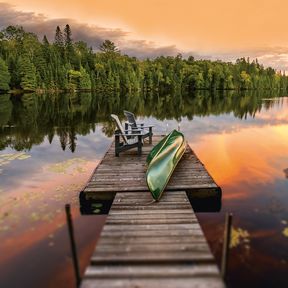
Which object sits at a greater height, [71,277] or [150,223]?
[150,223]

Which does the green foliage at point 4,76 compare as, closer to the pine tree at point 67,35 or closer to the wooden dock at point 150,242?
the pine tree at point 67,35

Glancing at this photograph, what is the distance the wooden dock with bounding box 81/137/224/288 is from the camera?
4.45 meters

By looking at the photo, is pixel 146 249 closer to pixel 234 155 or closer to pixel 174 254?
pixel 174 254

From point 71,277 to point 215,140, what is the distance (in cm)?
1678

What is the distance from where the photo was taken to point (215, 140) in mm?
20812

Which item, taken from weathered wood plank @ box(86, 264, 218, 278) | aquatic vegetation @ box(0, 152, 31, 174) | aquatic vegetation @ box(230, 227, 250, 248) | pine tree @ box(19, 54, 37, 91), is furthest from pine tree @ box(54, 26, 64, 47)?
weathered wood plank @ box(86, 264, 218, 278)

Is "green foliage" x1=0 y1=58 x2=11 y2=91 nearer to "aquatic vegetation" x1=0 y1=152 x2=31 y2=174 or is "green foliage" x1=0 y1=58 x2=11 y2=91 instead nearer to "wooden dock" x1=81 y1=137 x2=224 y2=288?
"aquatic vegetation" x1=0 y1=152 x2=31 y2=174

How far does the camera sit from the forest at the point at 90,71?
72188 millimetres

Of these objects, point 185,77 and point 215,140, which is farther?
point 185,77

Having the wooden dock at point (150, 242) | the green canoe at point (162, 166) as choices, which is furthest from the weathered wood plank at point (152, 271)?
the green canoe at point (162, 166)

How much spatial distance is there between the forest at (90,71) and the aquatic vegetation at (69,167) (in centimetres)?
5825

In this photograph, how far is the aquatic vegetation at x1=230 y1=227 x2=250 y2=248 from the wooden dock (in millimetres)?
1110

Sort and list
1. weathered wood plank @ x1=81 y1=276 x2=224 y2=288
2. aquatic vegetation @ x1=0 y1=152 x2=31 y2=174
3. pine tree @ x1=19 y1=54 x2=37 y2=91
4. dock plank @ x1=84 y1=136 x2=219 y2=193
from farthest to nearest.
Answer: pine tree @ x1=19 y1=54 x2=37 y2=91 < aquatic vegetation @ x1=0 y1=152 x2=31 y2=174 < dock plank @ x1=84 y1=136 x2=219 y2=193 < weathered wood plank @ x1=81 y1=276 x2=224 y2=288

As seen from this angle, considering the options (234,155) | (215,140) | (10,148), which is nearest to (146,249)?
(234,155)
